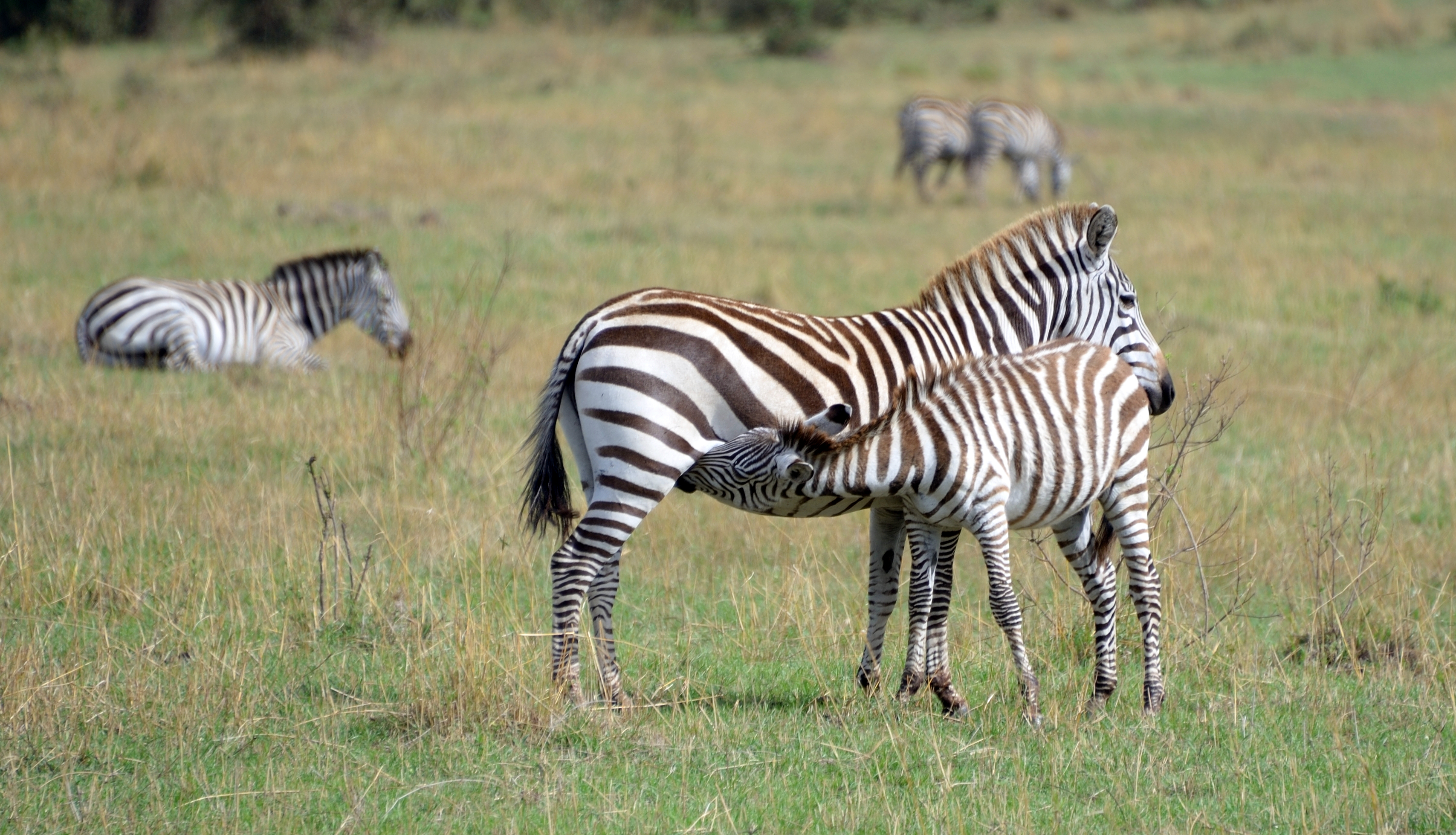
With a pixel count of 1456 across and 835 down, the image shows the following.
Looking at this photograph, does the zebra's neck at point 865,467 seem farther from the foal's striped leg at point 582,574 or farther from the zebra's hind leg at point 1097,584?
the zebra's hind leg at point 1097,584

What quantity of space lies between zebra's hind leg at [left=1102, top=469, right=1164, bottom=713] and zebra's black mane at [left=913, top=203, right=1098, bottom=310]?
1.15 metres

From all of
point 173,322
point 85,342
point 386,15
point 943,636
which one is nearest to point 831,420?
point 943,636

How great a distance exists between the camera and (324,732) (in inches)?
202

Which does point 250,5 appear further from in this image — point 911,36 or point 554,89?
point 911,36

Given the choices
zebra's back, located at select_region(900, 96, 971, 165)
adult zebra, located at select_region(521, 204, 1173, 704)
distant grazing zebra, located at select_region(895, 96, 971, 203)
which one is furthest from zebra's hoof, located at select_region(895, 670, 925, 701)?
zebra's back, located at select_region(900, 96, 971, 165)

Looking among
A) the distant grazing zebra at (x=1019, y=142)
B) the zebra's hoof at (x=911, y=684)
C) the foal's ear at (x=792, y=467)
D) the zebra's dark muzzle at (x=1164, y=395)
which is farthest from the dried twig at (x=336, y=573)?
the distant grazing zebra at (x=1019, y=142)

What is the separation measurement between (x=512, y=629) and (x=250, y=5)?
97.5ft

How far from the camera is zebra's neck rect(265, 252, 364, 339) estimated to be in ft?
41.9

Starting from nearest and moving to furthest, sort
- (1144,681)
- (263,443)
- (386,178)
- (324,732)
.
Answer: (324,732) → (1144,681) → (263,443) → (386,178)

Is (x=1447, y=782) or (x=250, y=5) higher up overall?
(x=250, y=5)

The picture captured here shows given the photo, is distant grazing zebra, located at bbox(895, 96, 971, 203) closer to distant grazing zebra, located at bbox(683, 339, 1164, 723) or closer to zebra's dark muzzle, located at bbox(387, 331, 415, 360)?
zebra's dark muzzle, located at bbox(387, 331, 415, 360)

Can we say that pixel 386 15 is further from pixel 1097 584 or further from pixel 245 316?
pixel 1097 584

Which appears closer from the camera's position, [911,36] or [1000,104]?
[1000,104]

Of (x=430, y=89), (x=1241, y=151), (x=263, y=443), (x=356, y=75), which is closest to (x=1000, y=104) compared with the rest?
(x=1241, y=151)
